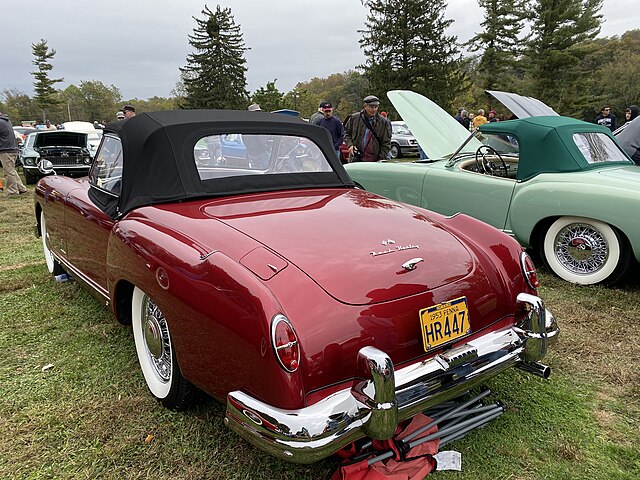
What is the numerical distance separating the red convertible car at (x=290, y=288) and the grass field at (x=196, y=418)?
24cm

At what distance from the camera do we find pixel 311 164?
3225 millimetres

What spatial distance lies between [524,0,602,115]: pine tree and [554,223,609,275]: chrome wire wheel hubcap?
112 feet

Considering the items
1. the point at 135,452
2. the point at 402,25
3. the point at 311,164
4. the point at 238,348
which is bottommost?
the point at 135,452

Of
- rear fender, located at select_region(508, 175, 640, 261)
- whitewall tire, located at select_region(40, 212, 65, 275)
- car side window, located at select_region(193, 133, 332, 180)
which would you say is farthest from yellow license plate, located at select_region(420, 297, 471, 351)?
whitewall tire, located at select_region(40, 212, 65, 275)

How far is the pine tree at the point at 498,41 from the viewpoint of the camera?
36.9 m

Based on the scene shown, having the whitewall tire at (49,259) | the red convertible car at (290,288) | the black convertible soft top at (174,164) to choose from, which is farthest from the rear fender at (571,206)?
the whitewall tire at (49,259)

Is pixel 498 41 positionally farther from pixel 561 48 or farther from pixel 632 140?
pixel 632 140

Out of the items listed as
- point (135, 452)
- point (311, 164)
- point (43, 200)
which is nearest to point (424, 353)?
point (135, 452)

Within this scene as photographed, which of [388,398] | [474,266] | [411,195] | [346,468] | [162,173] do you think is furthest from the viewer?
[411,195]

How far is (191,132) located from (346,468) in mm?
1992

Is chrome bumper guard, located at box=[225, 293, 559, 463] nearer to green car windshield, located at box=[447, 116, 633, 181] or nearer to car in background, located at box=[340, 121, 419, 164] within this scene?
green car windshield, located at box=[447, 116, 633, 181]

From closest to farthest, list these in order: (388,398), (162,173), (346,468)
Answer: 1. (388,398)
2. (346,468)
3. (162,173)

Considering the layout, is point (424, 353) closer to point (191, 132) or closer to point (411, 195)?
point (191, 132)

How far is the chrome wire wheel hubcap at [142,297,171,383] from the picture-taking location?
244 cm
